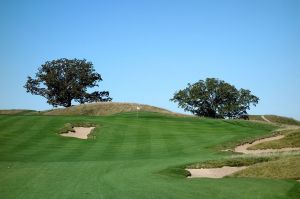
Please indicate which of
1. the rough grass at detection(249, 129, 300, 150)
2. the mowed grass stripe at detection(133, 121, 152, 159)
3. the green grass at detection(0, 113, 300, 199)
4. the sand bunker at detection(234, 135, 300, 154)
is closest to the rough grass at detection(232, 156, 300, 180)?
the green grass at detection(0, 113, 300, 199)

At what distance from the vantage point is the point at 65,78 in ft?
351

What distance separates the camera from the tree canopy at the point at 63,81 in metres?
106

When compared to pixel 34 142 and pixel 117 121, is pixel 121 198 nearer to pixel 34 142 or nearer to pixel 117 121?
pixel 34 142

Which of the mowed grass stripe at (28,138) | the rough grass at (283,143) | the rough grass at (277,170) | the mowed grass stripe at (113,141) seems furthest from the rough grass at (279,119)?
the rough grass at (277,170)

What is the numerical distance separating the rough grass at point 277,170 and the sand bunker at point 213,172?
119 cm

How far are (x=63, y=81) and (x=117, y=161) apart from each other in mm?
82315

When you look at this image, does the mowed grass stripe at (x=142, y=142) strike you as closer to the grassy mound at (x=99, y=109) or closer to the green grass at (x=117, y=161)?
the green grass at (x=117, y=161)

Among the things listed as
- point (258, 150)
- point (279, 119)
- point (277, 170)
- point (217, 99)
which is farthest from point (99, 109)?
point (277, 170)

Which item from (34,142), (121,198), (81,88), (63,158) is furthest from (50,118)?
(81,88)

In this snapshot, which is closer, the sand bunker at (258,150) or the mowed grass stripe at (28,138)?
Answer: the mowed grass stripe at (28,138)

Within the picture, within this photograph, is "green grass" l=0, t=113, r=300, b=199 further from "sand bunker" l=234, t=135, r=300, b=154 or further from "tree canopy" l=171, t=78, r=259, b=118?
"tree canopy" l=171, t=78, r=259, b=118

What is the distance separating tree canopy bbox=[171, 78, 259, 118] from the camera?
106875 mm

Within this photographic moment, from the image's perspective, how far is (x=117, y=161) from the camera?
87.8ft

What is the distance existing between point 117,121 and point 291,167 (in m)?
34.7
